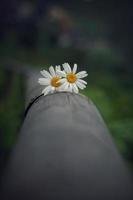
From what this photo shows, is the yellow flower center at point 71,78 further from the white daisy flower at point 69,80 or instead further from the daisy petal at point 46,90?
the daisy petal at point 46,90

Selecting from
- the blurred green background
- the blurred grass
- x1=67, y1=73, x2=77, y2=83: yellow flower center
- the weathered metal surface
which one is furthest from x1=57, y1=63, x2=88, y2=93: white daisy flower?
the blurred green background

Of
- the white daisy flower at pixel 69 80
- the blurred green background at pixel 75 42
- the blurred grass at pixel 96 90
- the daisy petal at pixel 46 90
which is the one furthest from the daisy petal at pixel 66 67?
the blurred green background at pixel 75 42

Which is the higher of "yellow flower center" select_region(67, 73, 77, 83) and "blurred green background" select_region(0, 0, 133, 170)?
"blurred green background" select_region(0, 0, 133, 170)

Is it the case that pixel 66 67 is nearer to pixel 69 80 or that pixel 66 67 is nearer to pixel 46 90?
pixel 69 80

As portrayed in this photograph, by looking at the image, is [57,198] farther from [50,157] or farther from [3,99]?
[3,99]

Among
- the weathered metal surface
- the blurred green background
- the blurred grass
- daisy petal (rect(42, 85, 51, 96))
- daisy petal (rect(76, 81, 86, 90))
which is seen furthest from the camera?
the blurred green background

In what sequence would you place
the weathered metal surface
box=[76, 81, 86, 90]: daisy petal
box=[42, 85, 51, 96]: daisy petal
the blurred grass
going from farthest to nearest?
the blurred grass < box=[76, 81, 86, 90]: daisy petal < box=[42, 85, 51, 96]: daisy petal < the weathered metal surface

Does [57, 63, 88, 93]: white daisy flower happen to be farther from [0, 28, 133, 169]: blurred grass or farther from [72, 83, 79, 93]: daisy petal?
[0, 28, 133, 169]: blurred grass
